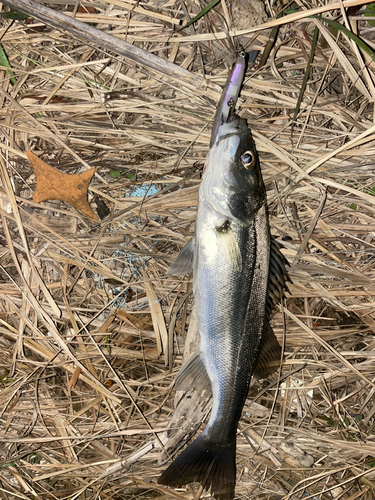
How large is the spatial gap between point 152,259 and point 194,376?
3.19ft

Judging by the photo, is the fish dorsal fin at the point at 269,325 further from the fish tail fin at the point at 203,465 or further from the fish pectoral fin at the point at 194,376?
the fish tail fin at the point at 203,465

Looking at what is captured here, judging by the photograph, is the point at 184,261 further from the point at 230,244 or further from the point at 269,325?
the point at 269,325

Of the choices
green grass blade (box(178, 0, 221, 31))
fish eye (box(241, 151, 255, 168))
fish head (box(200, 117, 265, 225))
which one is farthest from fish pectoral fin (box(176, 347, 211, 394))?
green grass blade (box(178, 0, 221, 31))

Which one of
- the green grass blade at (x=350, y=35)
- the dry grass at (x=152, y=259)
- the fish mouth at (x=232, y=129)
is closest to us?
the fish mouth at (x=232, y=129)

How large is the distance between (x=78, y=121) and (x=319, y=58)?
6.09 feet

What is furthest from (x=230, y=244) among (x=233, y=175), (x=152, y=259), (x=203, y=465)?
(x=203, y=465)

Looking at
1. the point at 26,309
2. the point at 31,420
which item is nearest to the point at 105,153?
the point at 26,309

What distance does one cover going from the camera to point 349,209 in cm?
280

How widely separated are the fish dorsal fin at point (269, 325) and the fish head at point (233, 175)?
15.6 inches

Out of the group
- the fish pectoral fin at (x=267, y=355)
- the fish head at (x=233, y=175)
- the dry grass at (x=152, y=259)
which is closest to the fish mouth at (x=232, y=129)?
the fish head at (x=233, y=175)

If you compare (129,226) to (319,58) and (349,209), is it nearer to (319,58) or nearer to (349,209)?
(349,209)

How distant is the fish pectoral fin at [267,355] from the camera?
2555 millimetres

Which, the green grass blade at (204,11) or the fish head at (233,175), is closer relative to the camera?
the fish head at (233,175)

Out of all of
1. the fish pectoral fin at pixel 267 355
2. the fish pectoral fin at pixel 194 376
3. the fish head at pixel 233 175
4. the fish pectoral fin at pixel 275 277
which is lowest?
the fish pectoral fin at pixel 194 376
